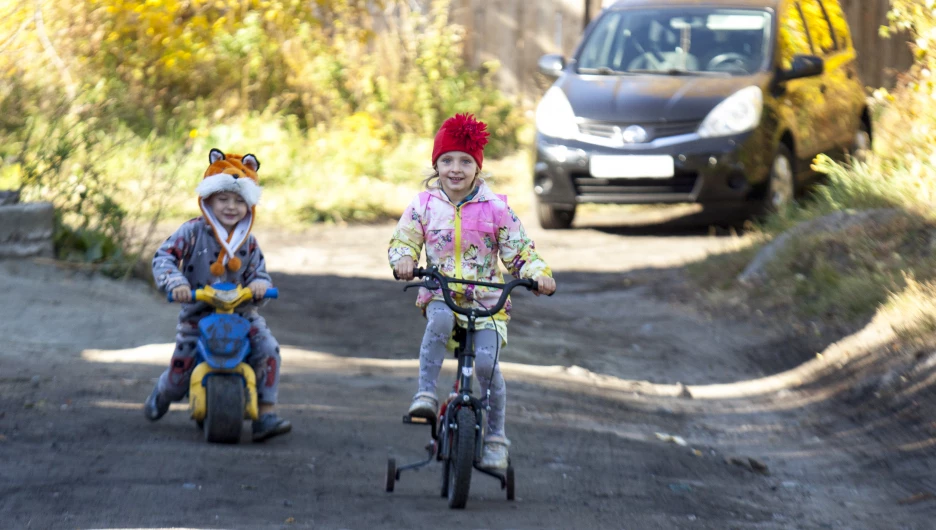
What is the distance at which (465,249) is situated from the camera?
4.73 metres

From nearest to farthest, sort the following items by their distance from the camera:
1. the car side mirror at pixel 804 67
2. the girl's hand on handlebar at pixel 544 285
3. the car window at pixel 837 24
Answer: the girl's hand on handlebar at pixel 544 285, the car side mirror at pixel 804 67, the car window at pixel 837 24

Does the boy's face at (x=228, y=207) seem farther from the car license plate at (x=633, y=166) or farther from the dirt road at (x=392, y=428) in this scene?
the car license plate at (x=633, y=166)

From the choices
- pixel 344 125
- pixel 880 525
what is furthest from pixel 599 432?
pixel 344 125

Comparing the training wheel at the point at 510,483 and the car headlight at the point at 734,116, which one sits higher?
the car headlight at the point at 734,116

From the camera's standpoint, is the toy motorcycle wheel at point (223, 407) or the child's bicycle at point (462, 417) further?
the toy motorcycle wheel at point (223, 407)

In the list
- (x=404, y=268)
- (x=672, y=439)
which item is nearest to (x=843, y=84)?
(x=672, y=439)

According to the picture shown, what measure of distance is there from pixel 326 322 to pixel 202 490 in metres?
4.07

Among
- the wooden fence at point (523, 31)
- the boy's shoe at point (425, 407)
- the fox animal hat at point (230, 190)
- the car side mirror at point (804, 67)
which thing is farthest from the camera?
the wooden fence at point (523, 31)

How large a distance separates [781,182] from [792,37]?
144 centimetres

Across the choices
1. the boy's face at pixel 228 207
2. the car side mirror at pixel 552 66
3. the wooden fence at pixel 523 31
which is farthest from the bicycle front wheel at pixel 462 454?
the wooden fence at pixel 523 31

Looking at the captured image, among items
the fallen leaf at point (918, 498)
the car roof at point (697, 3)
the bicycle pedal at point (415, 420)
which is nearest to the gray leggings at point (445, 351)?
the bicycle pedal at point (415, 420)

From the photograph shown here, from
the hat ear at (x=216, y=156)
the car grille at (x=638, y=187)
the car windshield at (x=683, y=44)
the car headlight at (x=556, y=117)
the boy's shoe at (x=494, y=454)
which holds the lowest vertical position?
the car grille at (x=638, y=187)

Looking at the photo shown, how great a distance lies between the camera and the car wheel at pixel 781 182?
11.3m

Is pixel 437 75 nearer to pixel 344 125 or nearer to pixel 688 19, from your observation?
pixel 344 125
